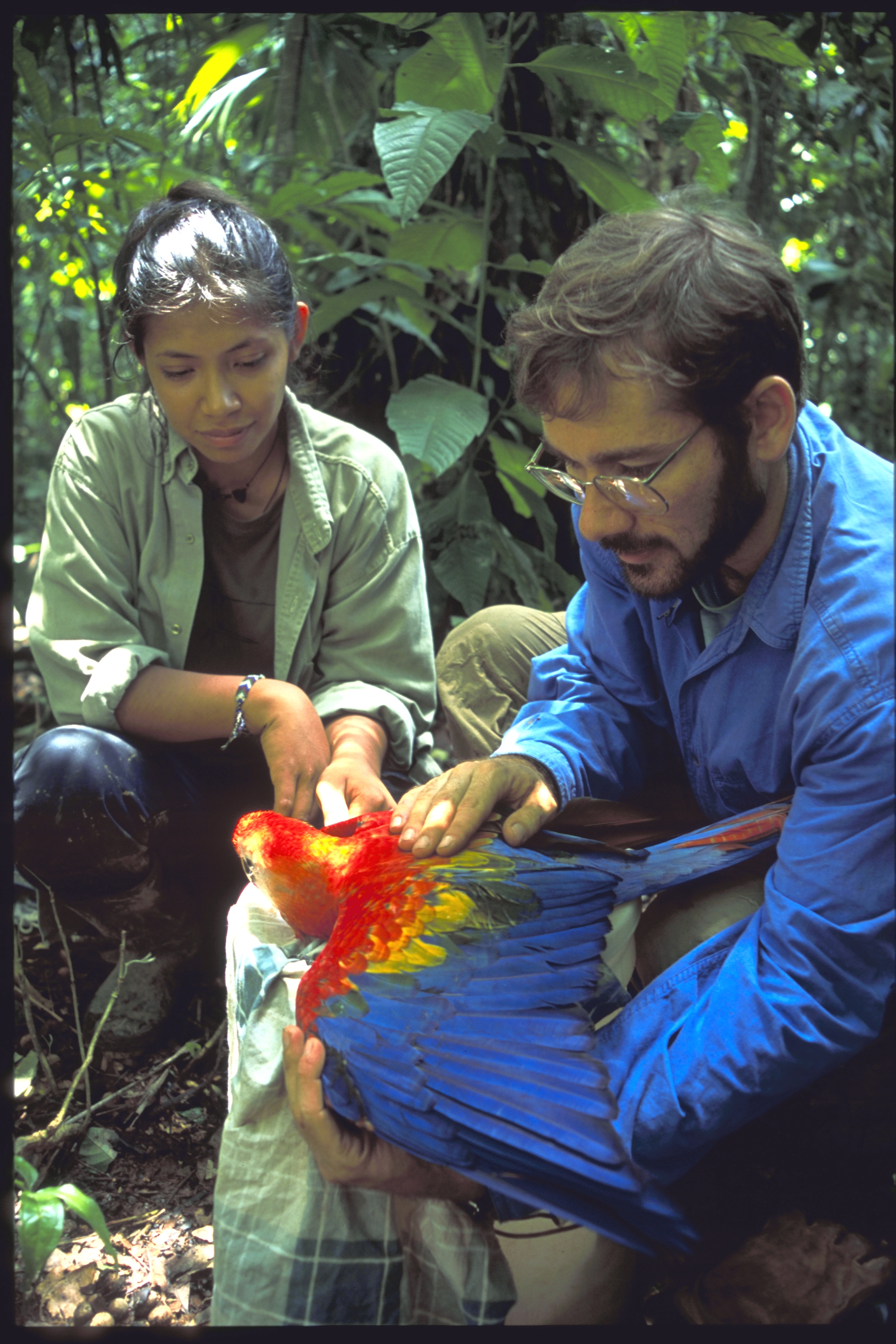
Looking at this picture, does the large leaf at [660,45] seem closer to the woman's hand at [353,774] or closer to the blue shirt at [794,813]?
the blue shirt at [794,813]

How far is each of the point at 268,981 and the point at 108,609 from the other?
0.94 metres

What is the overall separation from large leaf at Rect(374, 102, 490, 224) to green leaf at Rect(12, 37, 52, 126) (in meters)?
0.88

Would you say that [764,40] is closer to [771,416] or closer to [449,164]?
[449,164]

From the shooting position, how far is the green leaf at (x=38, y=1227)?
1.30 meters

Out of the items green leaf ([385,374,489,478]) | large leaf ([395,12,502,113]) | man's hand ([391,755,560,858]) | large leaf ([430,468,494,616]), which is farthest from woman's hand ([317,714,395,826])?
large leaf ([395,12,502,113])

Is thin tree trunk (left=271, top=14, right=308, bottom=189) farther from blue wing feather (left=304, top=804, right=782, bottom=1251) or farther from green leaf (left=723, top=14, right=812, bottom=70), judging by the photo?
blue wing feather (left=304, top=804, right=782, bottom=1251)

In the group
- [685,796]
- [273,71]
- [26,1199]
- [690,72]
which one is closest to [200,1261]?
[26,1199]

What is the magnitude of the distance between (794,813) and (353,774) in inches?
33.9

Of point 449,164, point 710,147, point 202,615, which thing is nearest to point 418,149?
point 449,164

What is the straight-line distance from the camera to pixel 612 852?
166 centimetres

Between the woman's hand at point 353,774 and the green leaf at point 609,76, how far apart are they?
158 cm

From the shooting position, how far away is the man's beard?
1473 millimetres

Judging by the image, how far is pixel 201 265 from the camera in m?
1.92

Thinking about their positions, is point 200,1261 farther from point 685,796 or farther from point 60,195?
point 60,195
